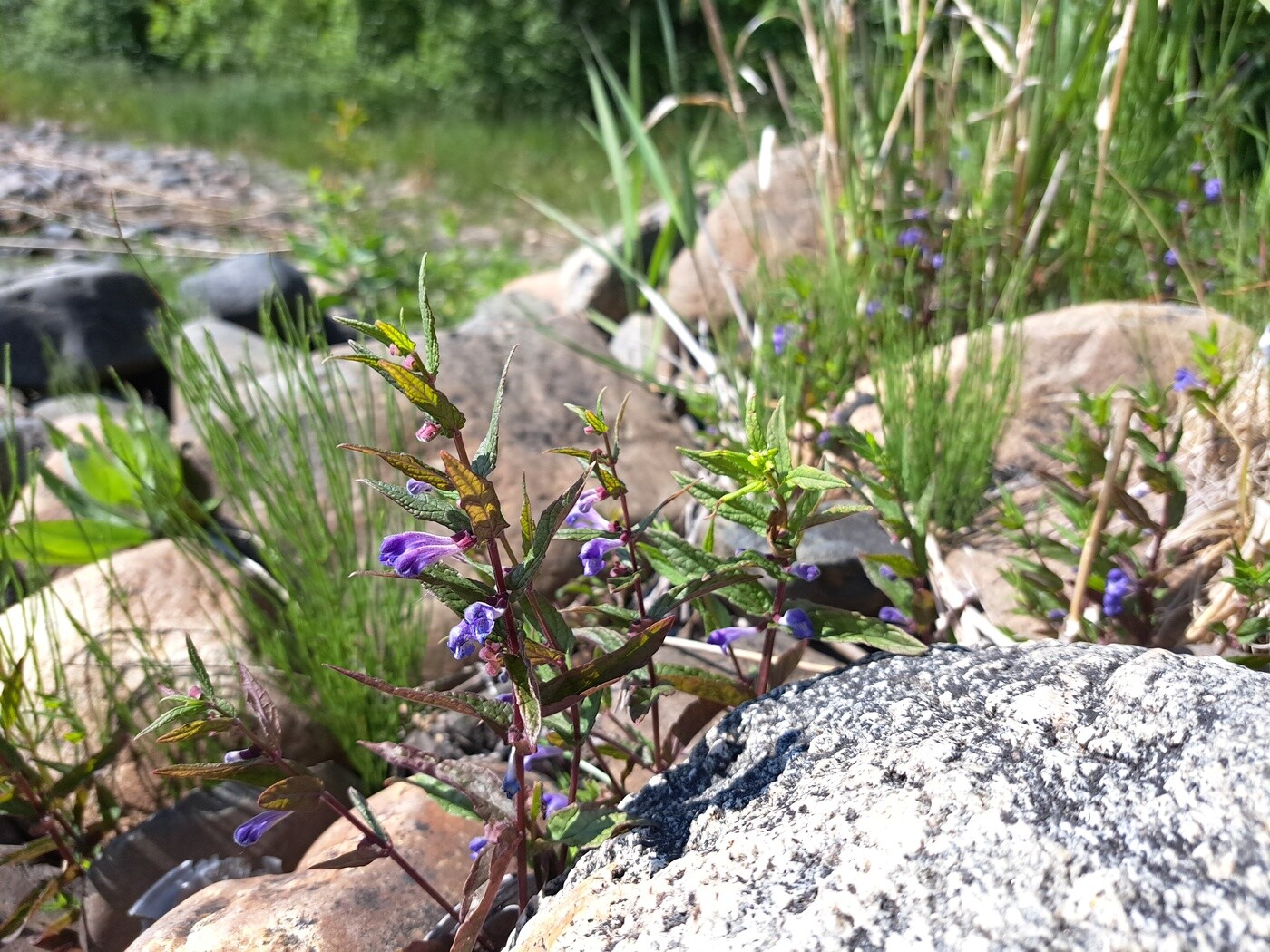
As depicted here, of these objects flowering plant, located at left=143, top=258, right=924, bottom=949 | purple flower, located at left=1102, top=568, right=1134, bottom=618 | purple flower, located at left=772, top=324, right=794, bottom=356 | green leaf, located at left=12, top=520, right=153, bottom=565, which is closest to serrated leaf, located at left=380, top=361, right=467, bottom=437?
flowering plant, located at left=143, top=258, right=924, bottom=949

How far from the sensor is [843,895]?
85 centimetres

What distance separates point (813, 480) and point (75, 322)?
3.64 meters

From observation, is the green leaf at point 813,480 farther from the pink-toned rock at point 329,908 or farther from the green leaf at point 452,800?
the pink-toned rock at point 329,908

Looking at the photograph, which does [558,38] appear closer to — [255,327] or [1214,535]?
[255,327]

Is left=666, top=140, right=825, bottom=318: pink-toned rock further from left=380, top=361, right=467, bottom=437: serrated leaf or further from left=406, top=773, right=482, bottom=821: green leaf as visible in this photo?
left=380, top=361, right=467, bottom=437: serrated leaf

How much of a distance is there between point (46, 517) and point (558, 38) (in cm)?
1319

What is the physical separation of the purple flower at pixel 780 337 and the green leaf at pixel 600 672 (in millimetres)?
1347

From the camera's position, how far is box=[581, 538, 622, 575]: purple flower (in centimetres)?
117

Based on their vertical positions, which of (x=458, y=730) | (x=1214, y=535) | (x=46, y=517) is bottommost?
(x=458, y=730)

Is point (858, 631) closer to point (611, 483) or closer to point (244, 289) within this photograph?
point (611, 483)

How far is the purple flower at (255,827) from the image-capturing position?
3.63ft

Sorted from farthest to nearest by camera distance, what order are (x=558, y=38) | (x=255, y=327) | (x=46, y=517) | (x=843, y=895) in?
(x=558, y=38)
(x=255, y=327)
(x=46, y=517)
(x=843, y=895)

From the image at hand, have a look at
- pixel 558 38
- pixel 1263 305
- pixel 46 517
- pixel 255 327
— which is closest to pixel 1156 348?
pixel 1263 305

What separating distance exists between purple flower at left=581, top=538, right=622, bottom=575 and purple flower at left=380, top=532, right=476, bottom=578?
23cm
